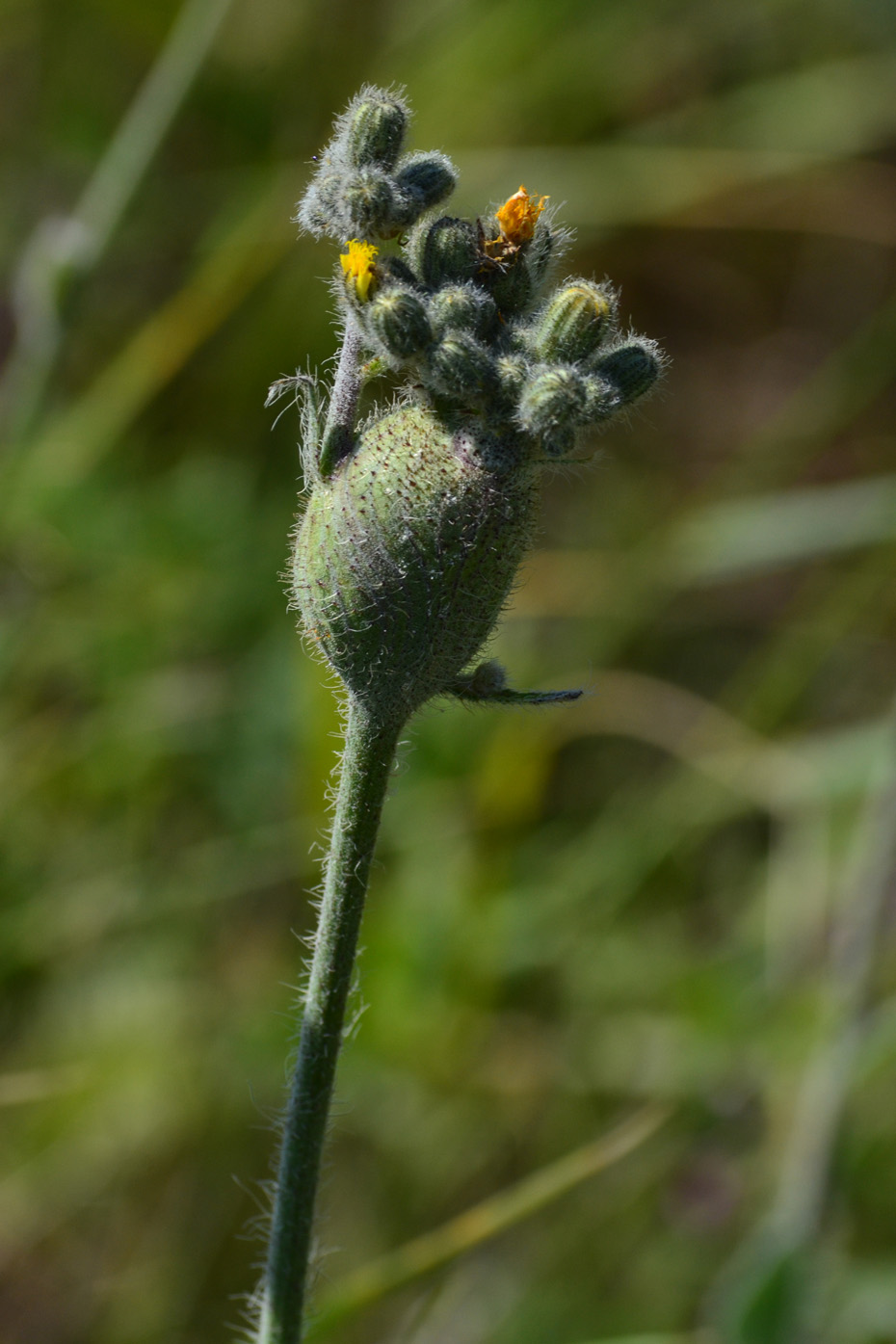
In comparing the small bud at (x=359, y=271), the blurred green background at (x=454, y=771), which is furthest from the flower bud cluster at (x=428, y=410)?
the blurred green background at (x=454, y=771)

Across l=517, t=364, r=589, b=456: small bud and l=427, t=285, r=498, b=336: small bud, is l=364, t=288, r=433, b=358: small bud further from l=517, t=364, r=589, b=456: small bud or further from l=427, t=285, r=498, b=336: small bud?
l=517, t=364, r=589, b=456: small bud

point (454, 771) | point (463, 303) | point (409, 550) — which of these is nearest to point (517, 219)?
point (463, 303)

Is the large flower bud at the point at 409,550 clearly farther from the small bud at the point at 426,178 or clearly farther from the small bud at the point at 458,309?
the small bud at the point at 426,178

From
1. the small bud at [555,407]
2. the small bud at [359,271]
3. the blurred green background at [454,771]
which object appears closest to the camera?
the small bud at [555,407]

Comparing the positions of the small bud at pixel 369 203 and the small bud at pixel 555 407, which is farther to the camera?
the small bud at pixel 369 203

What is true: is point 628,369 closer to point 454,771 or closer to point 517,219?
point 517,219

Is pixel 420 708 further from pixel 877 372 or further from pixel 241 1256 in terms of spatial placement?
pixel 877 372
